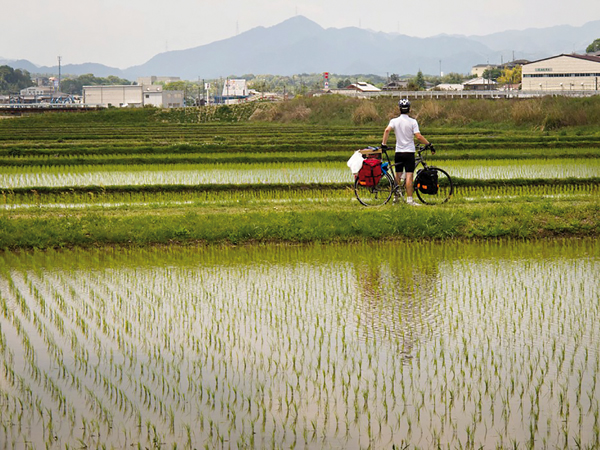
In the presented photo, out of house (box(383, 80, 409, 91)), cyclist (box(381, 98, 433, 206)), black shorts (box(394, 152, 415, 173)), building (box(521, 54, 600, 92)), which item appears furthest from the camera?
house (box(383, 80, 409, 91))

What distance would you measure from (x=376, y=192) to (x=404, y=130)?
3.22 ft

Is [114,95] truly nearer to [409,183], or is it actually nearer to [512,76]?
[512,76]

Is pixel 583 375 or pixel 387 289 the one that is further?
pixel 387 289

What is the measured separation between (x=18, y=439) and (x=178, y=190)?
400 inches

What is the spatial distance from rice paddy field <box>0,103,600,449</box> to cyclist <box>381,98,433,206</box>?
0.72m

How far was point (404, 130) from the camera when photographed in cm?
1090

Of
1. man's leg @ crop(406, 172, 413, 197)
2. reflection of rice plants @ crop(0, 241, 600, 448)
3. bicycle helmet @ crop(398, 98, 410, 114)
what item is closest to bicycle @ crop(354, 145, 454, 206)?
man's leg @ crop(406, 172, 413, 197)

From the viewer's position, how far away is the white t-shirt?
35.6ft

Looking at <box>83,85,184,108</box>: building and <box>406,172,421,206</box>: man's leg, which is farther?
<box>83,85,184,108</box>: building

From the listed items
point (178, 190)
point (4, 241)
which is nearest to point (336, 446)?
point (4, 241)

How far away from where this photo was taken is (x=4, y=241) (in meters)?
9.54

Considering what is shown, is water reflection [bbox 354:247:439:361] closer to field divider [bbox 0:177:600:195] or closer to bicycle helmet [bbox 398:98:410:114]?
bicycle helmet [bbox 398:98:410:114]

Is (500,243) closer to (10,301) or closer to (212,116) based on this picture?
(10,301)

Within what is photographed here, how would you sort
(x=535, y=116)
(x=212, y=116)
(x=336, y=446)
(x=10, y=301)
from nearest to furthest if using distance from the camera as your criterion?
(x=336, y=446) → (x=10, y=301) → (x=535, y=116) → (x=212, y=116)
